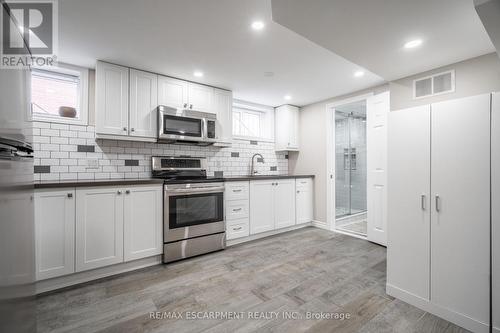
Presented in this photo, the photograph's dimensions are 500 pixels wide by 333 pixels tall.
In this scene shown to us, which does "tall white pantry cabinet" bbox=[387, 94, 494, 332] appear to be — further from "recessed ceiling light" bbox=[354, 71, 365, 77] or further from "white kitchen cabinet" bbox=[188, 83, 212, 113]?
"white kitchen cabinet" bbox=[188, 83, 212, 113]

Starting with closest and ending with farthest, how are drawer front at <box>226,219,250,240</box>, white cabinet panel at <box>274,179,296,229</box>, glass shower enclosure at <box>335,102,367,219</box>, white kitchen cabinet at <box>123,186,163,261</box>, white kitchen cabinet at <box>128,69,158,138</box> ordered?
1. white kitchen cabinet at <box>123,186,163,261</box>
2. white kitchen cabinet at <box>128,69,158,138</box>
3. drawer front at <box>226,219,250,240</box>
4. white cabinet panel at <box>274,179,296,229</box>
5. glass shower enclosure at <box>335,102,367,219</box>

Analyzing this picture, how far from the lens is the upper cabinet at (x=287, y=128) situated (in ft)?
14.2

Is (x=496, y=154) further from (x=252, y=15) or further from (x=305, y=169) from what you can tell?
(x=305, y=169)

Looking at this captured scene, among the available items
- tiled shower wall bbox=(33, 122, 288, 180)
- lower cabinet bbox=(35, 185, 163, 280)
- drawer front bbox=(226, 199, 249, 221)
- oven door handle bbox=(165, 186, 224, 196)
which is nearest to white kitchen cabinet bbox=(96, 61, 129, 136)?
tiled shower wall bbox=(33, 122, 288, 180)

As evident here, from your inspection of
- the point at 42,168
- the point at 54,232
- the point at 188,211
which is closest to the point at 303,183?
the point at 188,211

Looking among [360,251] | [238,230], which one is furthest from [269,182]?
[360,251]

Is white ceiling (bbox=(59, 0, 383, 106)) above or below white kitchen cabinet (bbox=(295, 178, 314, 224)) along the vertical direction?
above

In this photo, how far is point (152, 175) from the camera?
3.02m

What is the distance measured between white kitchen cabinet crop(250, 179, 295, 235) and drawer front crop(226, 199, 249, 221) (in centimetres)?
11

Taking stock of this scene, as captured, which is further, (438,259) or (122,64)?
(122,64)

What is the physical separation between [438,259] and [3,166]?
2.63 meters

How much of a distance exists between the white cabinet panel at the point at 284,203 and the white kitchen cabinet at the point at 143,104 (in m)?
2.12

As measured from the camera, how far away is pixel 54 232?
2.00 m

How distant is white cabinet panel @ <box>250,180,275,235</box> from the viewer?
3.41m
